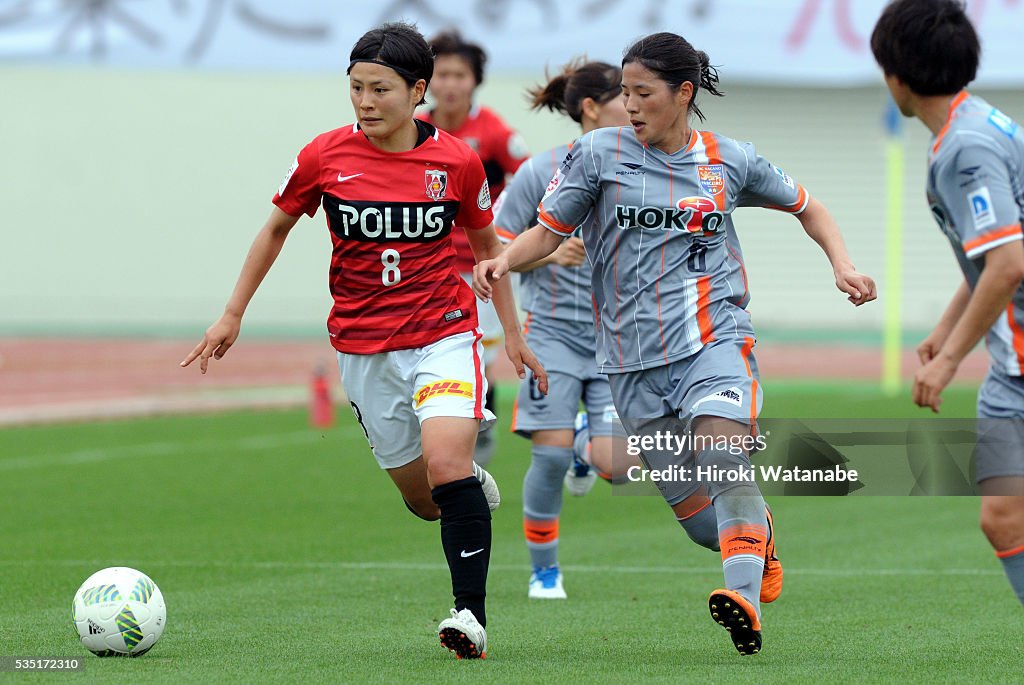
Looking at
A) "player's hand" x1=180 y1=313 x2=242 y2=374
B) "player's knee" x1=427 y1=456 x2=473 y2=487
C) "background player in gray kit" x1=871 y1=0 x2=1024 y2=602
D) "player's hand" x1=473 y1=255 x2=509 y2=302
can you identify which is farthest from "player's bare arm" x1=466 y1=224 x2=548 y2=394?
"background player in gray kit" x1=871 y1=0 x2=1024 y2=602

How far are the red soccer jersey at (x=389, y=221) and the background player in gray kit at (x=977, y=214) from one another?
1808 mm

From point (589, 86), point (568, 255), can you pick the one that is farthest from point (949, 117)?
point (589, 86)

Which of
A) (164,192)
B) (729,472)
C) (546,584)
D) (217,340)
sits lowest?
(164,192)

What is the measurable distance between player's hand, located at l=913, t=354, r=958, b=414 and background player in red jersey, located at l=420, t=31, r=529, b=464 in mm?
4449

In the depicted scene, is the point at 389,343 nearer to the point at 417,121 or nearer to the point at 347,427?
the point at 417,121

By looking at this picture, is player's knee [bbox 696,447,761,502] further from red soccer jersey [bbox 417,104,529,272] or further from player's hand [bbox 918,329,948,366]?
red soccer jersey [bbox 417,104,529,272]

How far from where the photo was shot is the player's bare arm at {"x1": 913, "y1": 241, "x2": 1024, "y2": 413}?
15.1ft

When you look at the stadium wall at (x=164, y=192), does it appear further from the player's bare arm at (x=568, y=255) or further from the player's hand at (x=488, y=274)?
the player's hand at (x=488, y=274)

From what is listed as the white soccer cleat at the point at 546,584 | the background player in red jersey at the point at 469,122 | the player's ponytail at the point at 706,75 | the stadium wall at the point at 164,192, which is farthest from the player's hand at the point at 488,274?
the stadium wall at the point at 164,192

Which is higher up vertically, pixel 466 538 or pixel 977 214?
pixel 977 214

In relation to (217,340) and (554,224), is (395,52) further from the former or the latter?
(217,340)

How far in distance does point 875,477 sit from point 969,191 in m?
3.07

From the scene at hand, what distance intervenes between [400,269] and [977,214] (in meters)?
2.22

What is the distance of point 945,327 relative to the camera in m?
5.24
